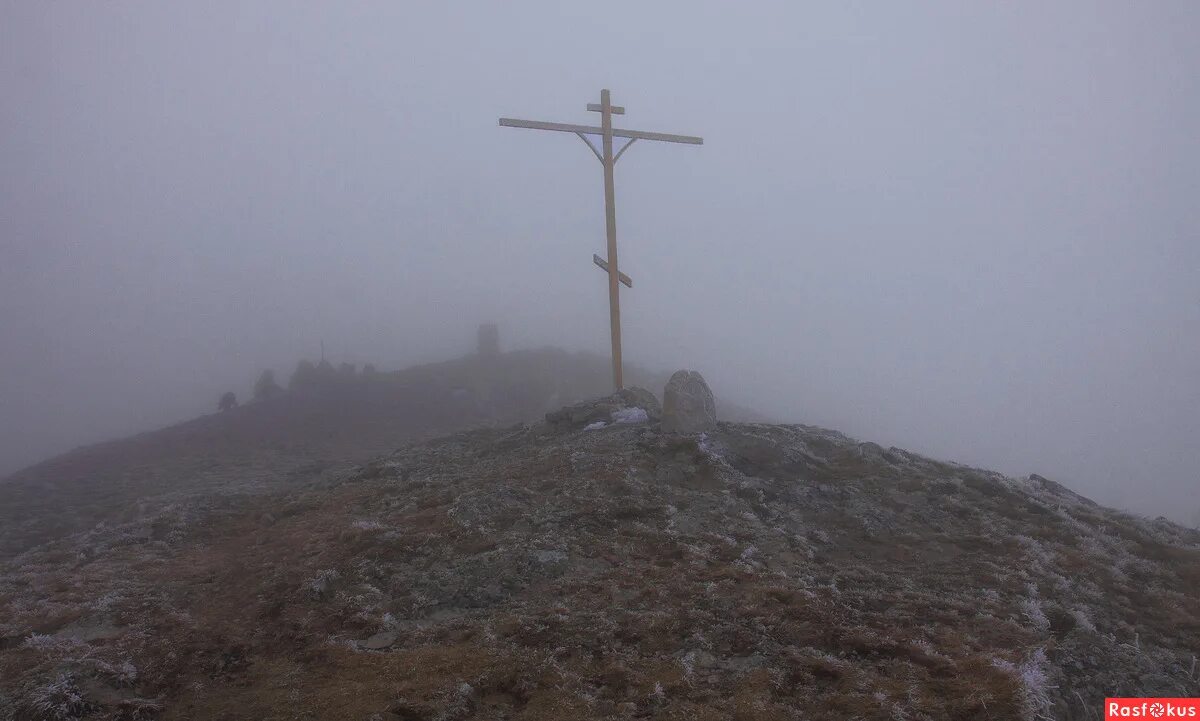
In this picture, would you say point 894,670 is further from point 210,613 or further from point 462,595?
point 210,613

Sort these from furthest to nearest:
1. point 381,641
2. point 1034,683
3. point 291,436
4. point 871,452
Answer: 1. point 291,436
2. point 871,452
3. point 381,641
4. point 1034,683

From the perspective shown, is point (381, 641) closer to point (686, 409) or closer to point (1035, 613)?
point (1035, 613)

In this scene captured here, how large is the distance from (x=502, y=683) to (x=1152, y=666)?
5994mm

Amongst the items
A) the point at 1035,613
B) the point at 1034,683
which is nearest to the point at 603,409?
the point at 1035,613

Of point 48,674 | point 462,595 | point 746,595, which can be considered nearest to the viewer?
point 48,674

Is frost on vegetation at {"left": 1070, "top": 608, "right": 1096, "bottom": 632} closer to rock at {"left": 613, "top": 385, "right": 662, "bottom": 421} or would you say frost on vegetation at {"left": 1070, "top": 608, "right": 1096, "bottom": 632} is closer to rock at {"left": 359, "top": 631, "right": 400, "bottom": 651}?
rock at {"left": 359, "top": 631, "right": 400, "bottom": 651}

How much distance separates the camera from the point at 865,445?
13797 mm

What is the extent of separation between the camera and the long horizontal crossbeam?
1688cm

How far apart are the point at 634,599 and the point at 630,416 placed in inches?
322

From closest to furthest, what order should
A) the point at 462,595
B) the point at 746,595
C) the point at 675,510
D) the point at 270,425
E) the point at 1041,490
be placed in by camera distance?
the point at 746,595 < the point at 462,595 < the point at 675,510 < the point at 1041,490 < the point at 270,425

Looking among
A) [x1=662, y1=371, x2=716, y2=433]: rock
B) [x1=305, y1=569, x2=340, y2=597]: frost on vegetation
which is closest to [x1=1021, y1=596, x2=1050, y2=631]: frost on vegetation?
[x1=662, y1=371, x2=716, y2=433]: rock

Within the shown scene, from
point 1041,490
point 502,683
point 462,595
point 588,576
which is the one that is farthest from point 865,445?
point 502,683

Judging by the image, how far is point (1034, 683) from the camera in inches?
215

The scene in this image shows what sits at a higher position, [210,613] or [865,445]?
[865,445]
